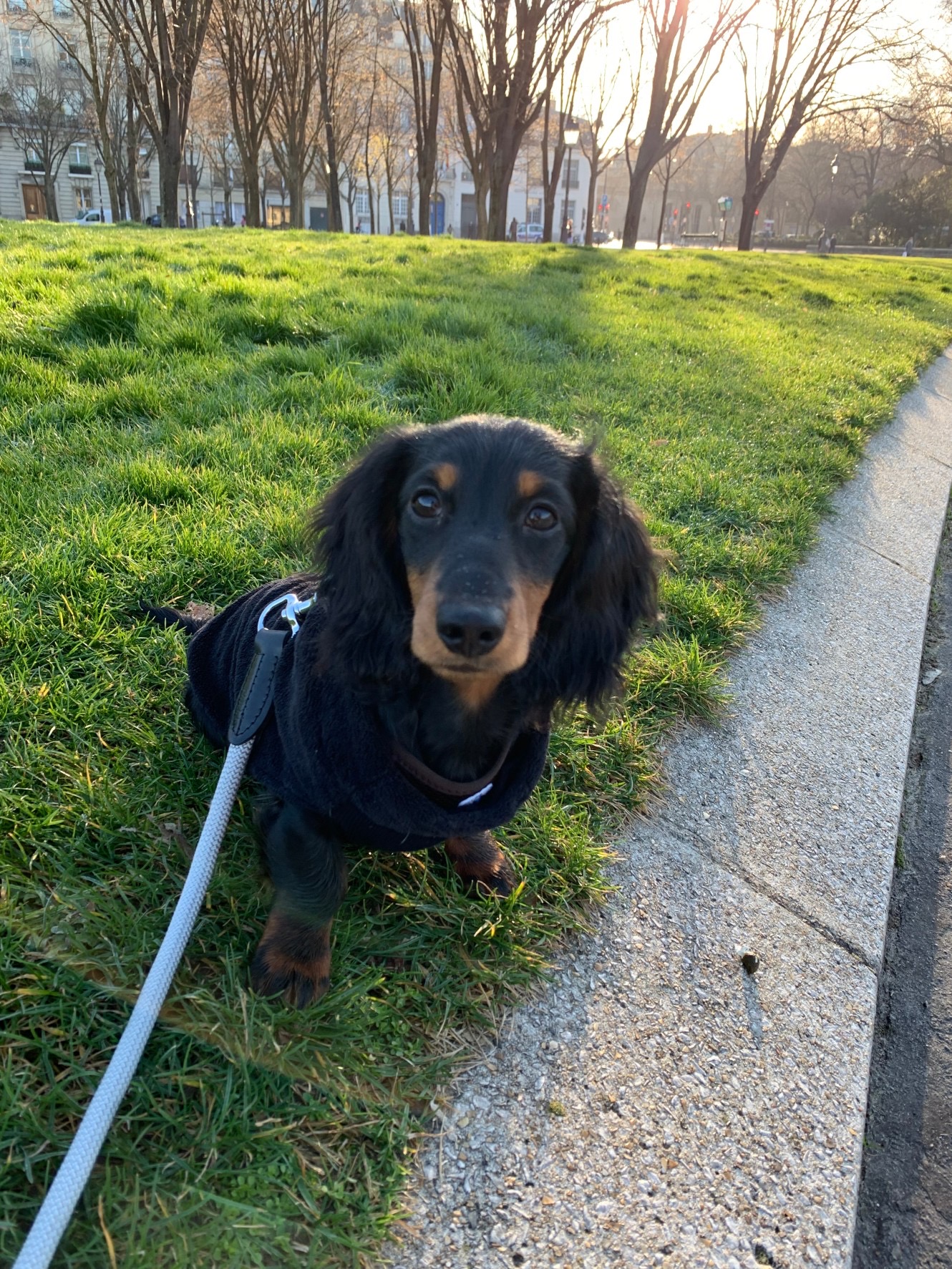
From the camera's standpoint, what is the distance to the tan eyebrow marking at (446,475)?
171cm

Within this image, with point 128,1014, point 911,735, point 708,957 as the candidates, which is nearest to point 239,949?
point 128,1014

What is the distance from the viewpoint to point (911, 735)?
A: 10.1 ft

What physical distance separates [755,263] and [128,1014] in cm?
1865

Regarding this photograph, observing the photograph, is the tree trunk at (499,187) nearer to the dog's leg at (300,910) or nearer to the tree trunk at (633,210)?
the tree trunk at (633,210)

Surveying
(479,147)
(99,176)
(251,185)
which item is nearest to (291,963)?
(251,185)

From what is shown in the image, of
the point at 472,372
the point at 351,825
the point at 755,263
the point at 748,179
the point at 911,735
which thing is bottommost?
the point at 911,735

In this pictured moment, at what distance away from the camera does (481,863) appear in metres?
1.90

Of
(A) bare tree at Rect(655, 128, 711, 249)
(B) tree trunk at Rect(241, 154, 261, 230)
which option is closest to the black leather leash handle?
(B) tree trunk at Rect(241, 154, 261, 230)

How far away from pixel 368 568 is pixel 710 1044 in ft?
4.06

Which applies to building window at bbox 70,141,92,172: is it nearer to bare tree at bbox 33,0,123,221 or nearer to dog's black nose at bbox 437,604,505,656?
bare tree at bbox 33,0,123,221

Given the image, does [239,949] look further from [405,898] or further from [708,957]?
[708,957]

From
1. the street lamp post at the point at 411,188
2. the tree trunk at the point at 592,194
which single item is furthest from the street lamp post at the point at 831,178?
the street lamp post at the point at 411,188

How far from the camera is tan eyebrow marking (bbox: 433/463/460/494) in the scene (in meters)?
1.71

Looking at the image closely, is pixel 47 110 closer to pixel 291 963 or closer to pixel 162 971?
pixel 291 963
